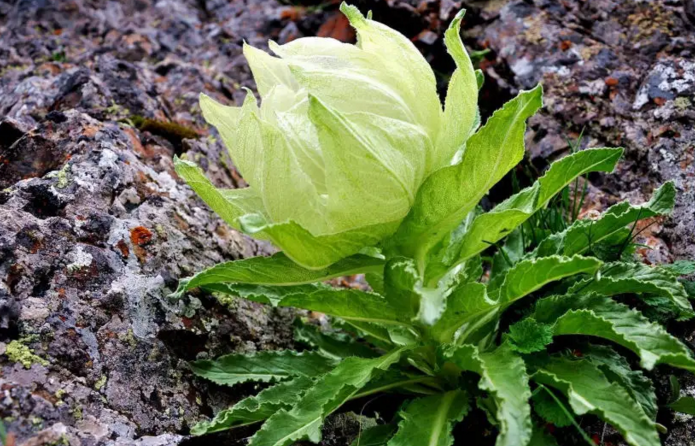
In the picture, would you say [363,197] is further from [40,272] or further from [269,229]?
[40,272]

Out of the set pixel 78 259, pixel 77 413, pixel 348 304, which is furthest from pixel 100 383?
pixel 348 304

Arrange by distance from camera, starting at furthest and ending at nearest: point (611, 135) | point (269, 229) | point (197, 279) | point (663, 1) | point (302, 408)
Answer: point (663, 1) → point (611, 135) → point (197, 279) → point (302, 408) → point (269, 229)

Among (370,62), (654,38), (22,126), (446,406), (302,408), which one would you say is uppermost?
(370,62)

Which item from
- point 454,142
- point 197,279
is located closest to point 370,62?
point 454,142

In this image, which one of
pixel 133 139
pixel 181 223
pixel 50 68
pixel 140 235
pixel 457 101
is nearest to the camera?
pixel 457 101

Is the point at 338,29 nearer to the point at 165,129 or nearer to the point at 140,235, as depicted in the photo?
the point at 165,129

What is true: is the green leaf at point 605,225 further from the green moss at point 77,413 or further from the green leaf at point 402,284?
the green moss at point 77,413
